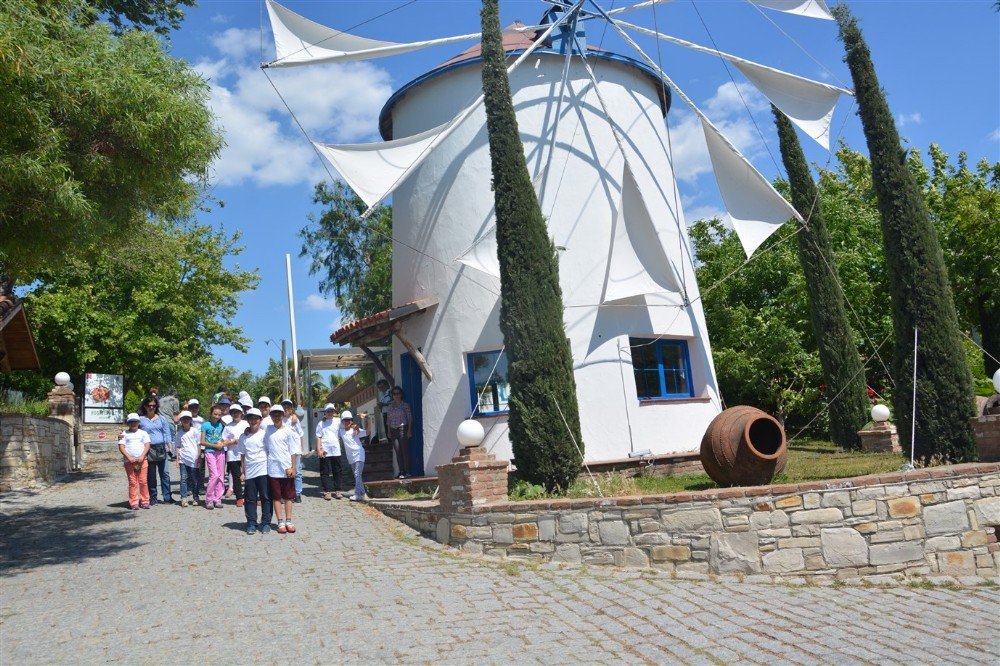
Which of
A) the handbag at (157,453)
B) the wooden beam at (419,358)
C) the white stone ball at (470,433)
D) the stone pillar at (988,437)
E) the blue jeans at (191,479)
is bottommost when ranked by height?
the stone pillar at (988,437)

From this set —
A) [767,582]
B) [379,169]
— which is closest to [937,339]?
[767,582]

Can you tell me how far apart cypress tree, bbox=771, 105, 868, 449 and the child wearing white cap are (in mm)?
9061

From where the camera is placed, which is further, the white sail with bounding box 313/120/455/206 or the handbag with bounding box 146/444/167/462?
the white sail with bounding box 313/120/455/206

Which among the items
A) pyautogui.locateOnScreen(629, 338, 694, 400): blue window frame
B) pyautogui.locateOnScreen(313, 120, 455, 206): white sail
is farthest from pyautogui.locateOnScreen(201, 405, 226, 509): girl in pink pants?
pyautogui.locateOnScreen(629, 338, 694, 400): blue window frame

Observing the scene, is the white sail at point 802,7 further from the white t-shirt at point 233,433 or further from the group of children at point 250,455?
the white t-shirt at point 233,433

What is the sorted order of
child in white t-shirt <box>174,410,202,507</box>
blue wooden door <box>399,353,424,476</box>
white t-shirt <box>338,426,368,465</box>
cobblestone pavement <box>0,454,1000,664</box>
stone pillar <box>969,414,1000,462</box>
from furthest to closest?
blue wooden door <box>399,353,424,476</box> < white t-shirt <box>338,426,368,465</box> < child in white t-shirt <box>174,410,202,507</box> < stone pillar <box>969,414,1000,462</box> < cobblestone pavement <box>0,454,1000,664</box>

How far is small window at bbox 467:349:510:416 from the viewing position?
1308 centimetres

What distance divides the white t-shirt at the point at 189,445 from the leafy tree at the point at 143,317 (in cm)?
1093

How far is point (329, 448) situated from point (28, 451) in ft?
19.7

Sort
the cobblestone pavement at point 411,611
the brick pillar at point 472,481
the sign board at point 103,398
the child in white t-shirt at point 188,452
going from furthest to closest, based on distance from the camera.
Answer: the sign board at point 103,398, the child in white t-shirt at point 188,452, the brick pillar at point 472,481, the cobblestone pavement at point 411,611

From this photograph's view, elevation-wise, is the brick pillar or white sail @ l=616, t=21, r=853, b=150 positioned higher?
white sail @ l=616, t=21, r=853, b=150

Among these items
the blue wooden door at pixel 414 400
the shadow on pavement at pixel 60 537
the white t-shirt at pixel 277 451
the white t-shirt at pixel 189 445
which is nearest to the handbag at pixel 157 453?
the white t-shirt at pixel 189 445

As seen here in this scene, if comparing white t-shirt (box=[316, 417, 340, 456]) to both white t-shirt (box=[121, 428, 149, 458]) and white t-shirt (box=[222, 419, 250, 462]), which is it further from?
white t-shirt (box=[121, 428, 149, 458])

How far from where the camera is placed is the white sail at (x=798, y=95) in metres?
13.7
